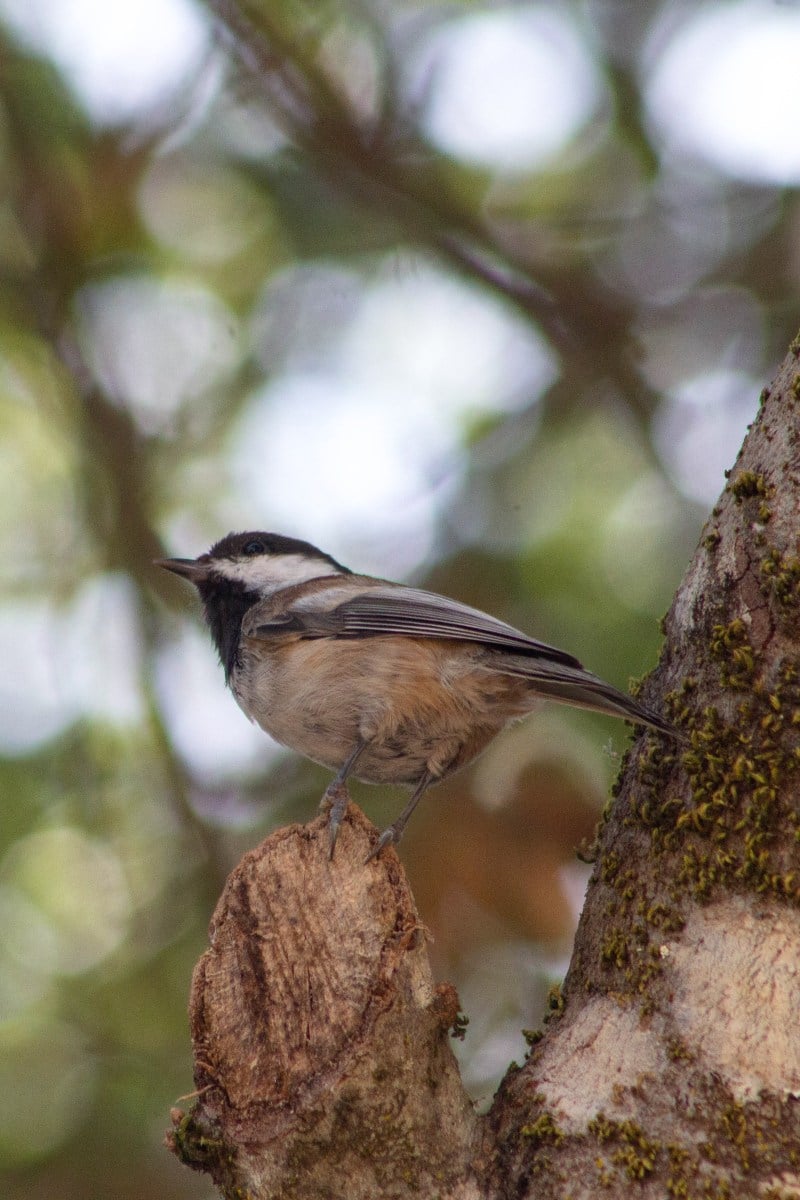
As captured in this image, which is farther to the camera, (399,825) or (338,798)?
(399,825)

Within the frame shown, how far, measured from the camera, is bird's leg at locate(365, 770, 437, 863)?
103 inches

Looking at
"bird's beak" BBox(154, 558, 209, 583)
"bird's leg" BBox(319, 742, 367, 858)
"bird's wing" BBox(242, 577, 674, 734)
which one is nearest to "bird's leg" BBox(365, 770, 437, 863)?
"bird's leg" BBox(319, 742, 367, 858)

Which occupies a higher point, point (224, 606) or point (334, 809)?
point (224, 606)

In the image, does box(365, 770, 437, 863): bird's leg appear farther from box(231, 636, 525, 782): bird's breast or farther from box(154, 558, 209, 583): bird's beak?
box(154, 558, 209, 583): bird's beak

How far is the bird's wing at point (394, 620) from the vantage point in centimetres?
347

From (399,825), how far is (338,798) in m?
0.37

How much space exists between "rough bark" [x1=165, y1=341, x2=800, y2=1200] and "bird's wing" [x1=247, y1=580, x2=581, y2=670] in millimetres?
880

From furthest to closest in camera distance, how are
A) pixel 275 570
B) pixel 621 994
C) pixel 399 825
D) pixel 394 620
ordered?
pixel 275 570, pixel 394 620, pixel 399 825, pixel 621 994

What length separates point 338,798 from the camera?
2.92 metres

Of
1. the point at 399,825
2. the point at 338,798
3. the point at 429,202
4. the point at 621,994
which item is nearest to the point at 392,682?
the point at 399,825

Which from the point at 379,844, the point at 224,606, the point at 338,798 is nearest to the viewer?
the point at 379,844

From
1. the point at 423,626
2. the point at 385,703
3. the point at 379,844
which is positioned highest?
the point at 423,626

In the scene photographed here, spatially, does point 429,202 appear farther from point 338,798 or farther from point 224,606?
point 338,798

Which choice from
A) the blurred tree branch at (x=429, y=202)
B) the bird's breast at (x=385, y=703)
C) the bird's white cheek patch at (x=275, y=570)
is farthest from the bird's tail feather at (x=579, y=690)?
the blurred tree branch at (x=429, y=202)
